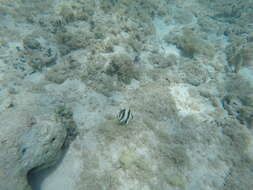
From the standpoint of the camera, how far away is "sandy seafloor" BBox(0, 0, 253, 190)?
13.9ft

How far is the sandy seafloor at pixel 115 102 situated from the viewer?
4.23 metres

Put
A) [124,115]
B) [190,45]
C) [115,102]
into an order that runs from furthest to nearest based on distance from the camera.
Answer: [190,45] → [115,102] → [124,115]

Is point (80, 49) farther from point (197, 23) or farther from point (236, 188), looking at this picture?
point (197, 23)

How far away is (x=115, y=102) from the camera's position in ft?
20.9

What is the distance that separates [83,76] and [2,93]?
295 centimetres

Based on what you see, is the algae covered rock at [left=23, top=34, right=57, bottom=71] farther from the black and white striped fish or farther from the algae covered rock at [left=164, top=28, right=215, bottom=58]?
the algae covered rock at [left=164, top=28, right=215, bottom=58]

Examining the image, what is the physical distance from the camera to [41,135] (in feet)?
12.3

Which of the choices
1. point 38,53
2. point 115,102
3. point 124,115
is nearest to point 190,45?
point 115,102

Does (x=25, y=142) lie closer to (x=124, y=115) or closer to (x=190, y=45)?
(x=124, y=115)

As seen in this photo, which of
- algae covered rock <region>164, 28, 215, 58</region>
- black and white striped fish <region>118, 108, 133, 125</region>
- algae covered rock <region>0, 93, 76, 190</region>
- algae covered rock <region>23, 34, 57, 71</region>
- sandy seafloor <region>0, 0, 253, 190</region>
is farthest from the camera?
algae covered rock <region>164, 28, 215, 58</region>

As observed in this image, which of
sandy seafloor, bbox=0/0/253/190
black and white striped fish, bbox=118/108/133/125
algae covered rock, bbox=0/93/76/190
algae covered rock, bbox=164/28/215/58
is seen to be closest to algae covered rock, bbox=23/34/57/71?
sandy seafloor, bbox=0/0/253/190

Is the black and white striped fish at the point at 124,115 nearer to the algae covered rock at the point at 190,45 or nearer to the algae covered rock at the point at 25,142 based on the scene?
the algae covered rock at the point at 25,142

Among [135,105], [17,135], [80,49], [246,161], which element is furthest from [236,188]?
[80,49]

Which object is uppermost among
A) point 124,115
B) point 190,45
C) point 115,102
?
point 190,45
